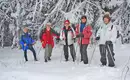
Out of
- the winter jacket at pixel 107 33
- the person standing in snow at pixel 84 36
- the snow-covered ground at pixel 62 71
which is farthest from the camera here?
the person standing in snow at pixel 84 36

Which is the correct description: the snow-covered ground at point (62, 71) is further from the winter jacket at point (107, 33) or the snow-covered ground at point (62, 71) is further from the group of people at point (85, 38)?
the winter jacket at point (107, 33)

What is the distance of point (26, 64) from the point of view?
11.3m

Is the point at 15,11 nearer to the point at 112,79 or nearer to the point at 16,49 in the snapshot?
the point at 16,49

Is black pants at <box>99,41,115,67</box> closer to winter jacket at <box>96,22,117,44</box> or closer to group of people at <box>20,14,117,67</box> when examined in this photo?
group of people at <box>20,14,117,67</box>

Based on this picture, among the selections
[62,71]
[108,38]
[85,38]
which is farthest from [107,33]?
[62,71]

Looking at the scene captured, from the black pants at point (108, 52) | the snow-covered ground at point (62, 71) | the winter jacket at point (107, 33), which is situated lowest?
the snow-covered ground at point (62, 71)

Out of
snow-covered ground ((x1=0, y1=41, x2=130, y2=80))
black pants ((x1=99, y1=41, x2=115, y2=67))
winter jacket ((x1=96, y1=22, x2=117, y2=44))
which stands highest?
winter jacket ((x1=96, y1=22, x2=117, y2=44))

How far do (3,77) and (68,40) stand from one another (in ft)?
11.5

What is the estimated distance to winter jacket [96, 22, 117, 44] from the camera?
10.1m

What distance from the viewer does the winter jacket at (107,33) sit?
10.1 metres

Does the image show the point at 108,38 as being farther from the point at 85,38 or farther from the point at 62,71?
the point at 62,71

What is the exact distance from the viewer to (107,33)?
33.3 feet

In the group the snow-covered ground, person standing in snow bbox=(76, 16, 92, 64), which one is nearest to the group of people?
person standing in snow bbox=(76, 16, 92, 64)

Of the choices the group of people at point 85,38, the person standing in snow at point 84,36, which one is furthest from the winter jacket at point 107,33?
the person standing in snow at point 84,36
